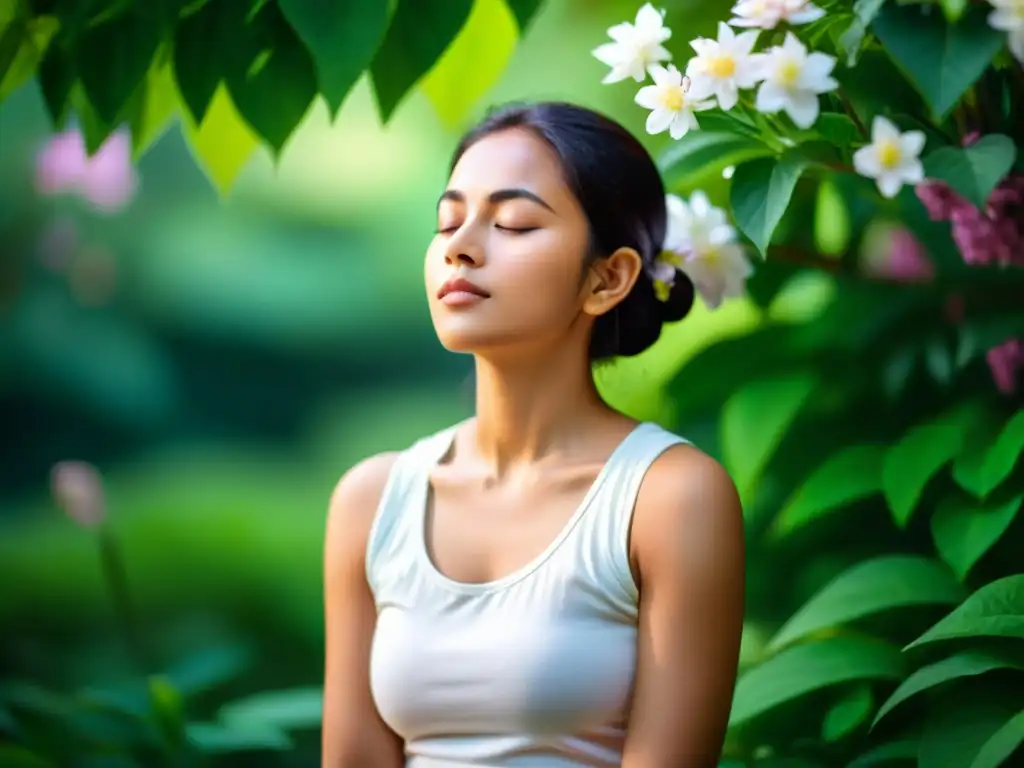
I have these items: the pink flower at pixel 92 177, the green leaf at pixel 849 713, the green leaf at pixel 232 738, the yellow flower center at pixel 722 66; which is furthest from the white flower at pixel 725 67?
the pink flower at pixel 92 177

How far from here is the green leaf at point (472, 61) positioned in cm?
134

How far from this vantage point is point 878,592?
118 cm

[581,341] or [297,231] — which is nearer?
[581,341]

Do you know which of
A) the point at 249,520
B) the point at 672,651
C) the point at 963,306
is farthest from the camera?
the point at 249,520

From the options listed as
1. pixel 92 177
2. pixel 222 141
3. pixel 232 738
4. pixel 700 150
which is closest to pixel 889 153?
pixel 700 150

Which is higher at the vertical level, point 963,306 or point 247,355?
point 247,355

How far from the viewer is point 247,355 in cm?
170

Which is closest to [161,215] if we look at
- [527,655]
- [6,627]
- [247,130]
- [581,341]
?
[247,130]

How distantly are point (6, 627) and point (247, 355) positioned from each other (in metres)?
0.44

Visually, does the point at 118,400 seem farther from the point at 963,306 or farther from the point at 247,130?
Answer: the point at 963,306

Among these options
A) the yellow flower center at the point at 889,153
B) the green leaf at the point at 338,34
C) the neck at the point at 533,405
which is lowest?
the neck at the point at 533,405

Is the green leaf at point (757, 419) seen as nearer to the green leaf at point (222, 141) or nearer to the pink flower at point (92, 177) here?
the green leaf at point (222, 141)

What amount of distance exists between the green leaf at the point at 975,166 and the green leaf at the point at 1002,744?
1.15 feet

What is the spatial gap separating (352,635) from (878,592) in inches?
17.4
